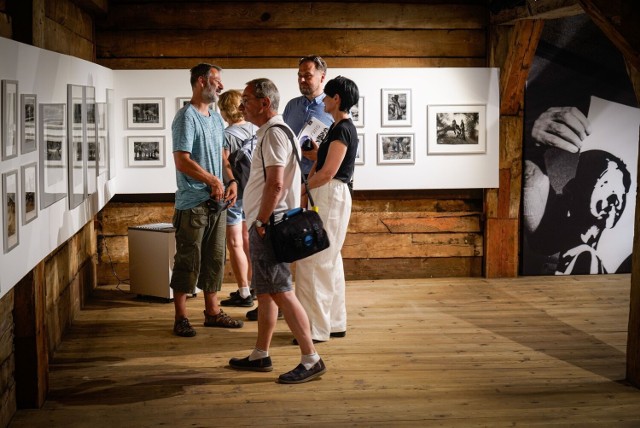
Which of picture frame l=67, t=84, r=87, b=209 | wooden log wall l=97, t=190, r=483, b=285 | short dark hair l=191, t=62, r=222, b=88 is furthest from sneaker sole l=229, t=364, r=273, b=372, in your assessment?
wooden log wall l=97, t=190, r=483, b=285

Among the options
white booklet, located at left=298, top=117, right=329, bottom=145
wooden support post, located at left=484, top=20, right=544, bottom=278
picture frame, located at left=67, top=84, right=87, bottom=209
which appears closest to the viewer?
picture frame, located at left=67, top=84, right=87, bottom=209

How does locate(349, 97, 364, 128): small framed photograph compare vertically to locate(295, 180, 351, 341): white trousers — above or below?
above

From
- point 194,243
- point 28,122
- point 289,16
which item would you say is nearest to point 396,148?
point 289,16

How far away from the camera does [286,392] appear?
200 inches

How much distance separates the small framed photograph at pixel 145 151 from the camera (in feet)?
26.6

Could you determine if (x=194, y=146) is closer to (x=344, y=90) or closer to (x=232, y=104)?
(x=232, y=104)

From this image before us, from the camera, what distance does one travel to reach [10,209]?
3887 millimetres

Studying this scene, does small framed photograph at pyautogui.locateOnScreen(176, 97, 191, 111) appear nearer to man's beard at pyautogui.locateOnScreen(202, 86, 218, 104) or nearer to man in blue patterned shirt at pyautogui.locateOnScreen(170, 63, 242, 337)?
man in blue patterned shirt at pyautogui.locateOnScreen(170, 63, 242, 337)

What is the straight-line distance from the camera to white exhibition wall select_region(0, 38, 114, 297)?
387 cm

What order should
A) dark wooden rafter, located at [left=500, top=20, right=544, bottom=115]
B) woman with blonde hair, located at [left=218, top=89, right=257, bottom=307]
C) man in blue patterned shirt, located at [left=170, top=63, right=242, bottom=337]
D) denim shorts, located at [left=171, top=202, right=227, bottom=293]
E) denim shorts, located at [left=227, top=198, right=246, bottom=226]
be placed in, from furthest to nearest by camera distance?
1. dark wooden rafter, located at [left=500, top=20, right=544, bottom=115]
2. denim shorts, located at [left=227, top=198, right=246, bottom=226]
3. woman with blonde hair, located at [left=218, top=89, right=257, bottom=307]
4. denim shorts, located at [left=171, top=202, right=227, bottom=293]
5. man in blue patterned shirt, located at [left=170, top=63, right=242, bottom=337]

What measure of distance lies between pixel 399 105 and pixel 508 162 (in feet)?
3.85

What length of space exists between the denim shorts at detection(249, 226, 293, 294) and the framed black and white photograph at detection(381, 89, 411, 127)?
11.4 feet

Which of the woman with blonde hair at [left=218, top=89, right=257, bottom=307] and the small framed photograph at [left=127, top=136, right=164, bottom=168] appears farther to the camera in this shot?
the small framed photograph at [left=127, top=136, right=164, bottom=168]

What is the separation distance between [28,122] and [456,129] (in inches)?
194
